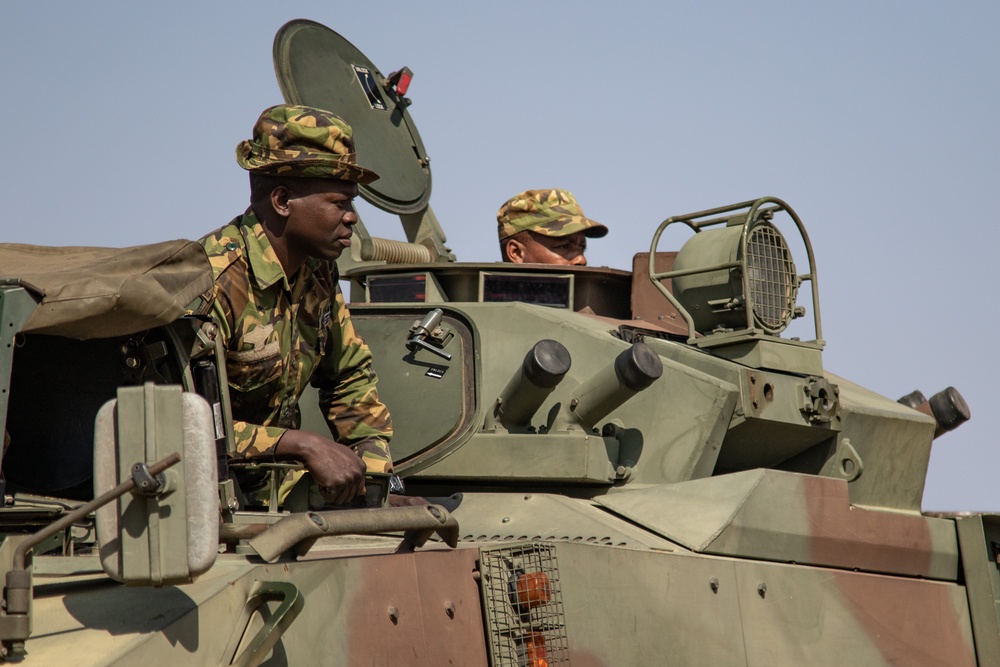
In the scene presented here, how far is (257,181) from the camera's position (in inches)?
234

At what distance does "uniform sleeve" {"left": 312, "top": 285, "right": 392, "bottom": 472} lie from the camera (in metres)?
6.33

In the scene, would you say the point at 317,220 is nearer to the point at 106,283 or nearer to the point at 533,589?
the point at 106,283

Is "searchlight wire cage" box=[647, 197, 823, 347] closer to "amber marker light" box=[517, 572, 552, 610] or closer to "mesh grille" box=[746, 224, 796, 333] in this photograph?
"mesh grille" box=[746, 224, 796, 333]

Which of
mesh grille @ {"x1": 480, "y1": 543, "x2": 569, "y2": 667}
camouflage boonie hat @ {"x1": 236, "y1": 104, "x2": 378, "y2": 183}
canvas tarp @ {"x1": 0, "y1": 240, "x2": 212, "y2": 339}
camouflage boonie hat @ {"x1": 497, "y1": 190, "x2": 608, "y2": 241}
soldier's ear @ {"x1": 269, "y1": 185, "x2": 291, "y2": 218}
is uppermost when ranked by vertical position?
camouflage boonie hat @ {"x1": 497, "y1": 190, "x2": 608, "y2": 241}

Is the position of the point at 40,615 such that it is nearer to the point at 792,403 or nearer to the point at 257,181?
the point at 257,181

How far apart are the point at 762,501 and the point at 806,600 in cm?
44

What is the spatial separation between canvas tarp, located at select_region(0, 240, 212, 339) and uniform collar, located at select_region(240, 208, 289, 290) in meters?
0.79

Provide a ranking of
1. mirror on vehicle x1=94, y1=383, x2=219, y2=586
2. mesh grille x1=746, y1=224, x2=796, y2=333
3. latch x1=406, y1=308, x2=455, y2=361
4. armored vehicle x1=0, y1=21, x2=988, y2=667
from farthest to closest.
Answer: mesh grille x1=746, y1=224, x2=796, y2=333 < latch x1=406, y1=308, x2=455, y2=361 < armored vehicle x1=0, y1=21, x2=988, y2=667 < mirror on vehicle x1=94, y1=383, x2=219, y2=586

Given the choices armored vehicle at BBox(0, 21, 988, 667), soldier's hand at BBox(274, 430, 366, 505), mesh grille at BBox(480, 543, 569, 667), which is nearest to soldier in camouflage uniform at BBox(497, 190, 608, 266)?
armored vehicle at BBox(0, 21, 988, 667)

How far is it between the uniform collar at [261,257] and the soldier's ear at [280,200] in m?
0.09

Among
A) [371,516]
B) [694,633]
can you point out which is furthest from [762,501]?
[371,516]

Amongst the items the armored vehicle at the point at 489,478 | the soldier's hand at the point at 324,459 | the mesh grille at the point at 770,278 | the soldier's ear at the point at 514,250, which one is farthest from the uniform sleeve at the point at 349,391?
the soldier's ear at the point at 514,250

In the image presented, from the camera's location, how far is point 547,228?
9219 millimetres

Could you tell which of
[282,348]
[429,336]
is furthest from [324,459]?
[429,336]
